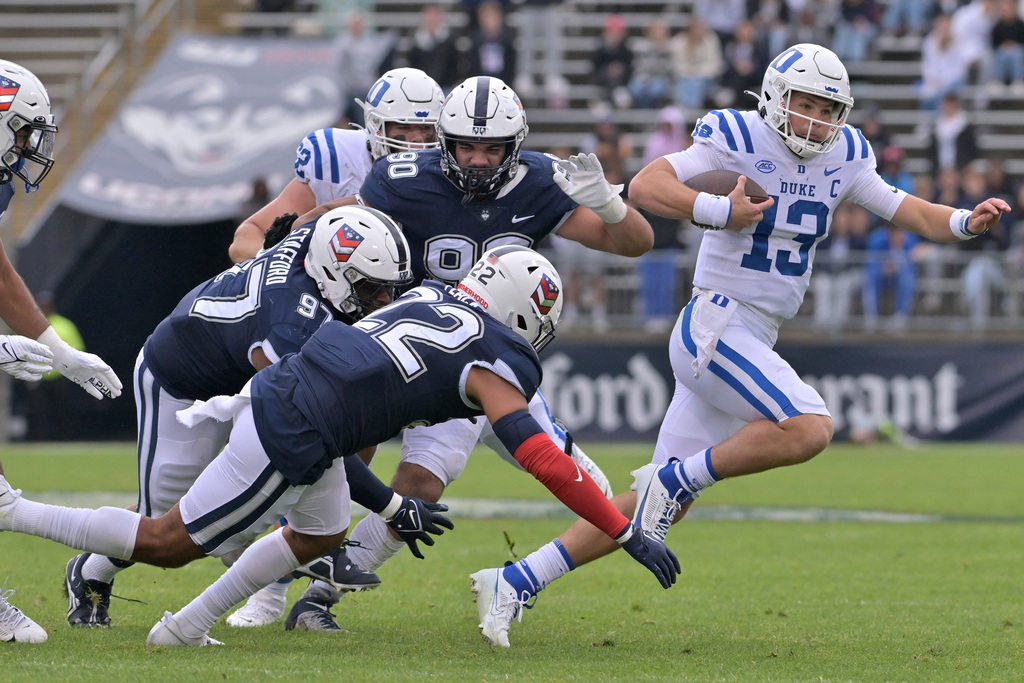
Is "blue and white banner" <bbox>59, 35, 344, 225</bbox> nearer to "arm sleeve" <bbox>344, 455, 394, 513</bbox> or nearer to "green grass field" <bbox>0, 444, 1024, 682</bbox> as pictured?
"green grass field" <bbox>0, 444, 1024, 682</bbox>

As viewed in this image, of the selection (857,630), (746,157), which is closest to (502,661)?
(857,630)

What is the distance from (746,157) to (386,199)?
146 centimetres

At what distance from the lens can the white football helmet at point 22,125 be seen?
183 inches

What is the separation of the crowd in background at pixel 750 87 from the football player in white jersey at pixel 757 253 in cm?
796

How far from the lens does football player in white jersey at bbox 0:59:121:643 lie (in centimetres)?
456

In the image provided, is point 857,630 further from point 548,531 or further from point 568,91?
point 568,91

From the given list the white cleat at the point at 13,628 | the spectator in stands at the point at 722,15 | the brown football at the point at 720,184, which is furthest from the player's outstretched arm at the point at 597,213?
the spectator in stands at the point at 722,15

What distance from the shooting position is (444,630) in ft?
16.4

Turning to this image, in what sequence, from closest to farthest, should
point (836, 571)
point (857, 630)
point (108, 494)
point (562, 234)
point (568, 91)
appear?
1. point (857, 630)
2. point (562, 234)
3. point (836, 571)
4. point (108, 494)
5. point (568, 91)

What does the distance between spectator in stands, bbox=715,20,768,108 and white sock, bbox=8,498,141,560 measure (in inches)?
480

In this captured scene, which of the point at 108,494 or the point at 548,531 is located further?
the point at 108,494

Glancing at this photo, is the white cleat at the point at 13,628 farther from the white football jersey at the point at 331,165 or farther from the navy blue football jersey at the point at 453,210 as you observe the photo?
the white football jersey at the point at 331,165

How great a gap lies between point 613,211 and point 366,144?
1.46m

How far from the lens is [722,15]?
1681 centimetres
